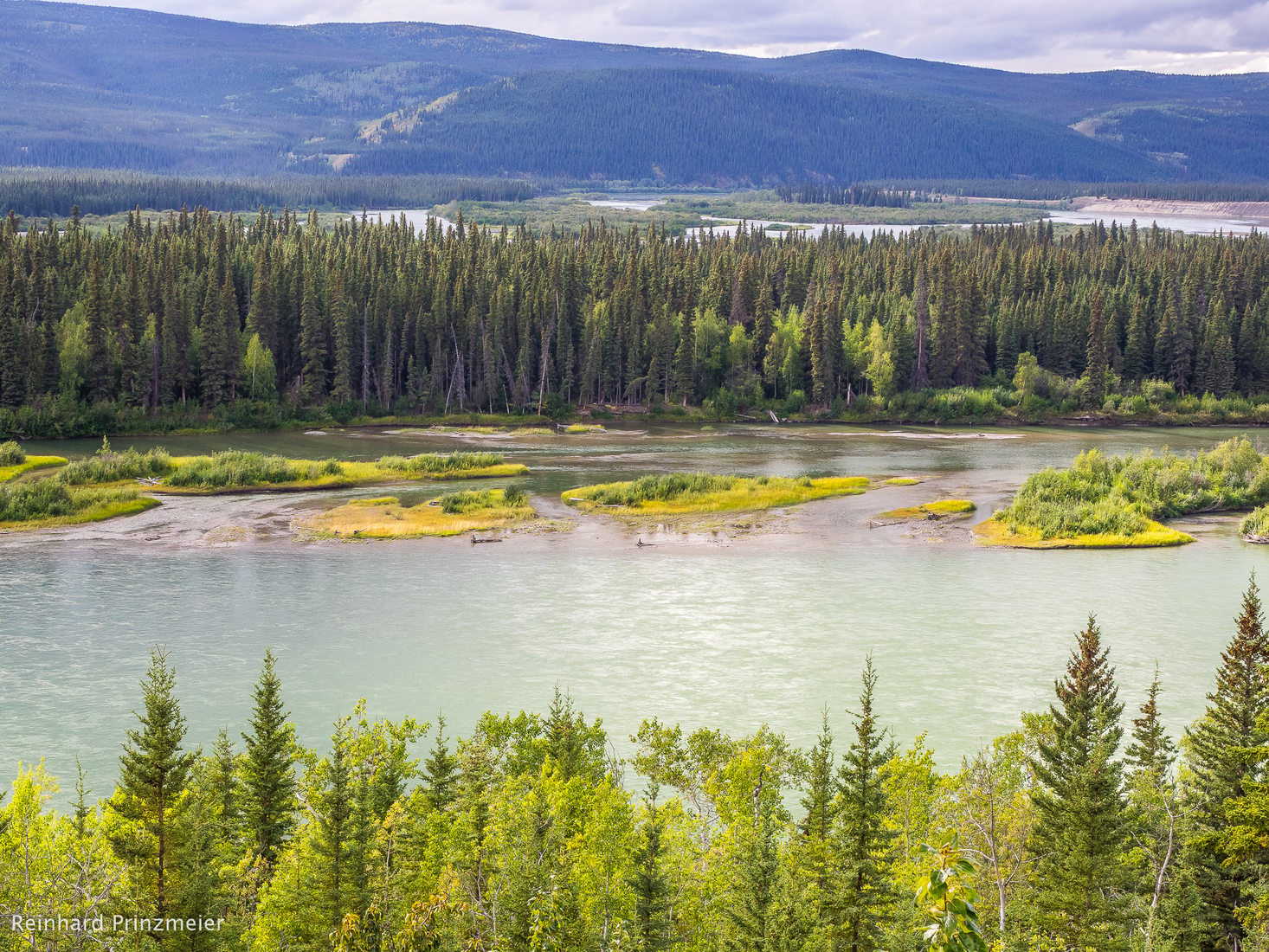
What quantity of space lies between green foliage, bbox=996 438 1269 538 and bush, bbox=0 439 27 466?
6904 centimetres

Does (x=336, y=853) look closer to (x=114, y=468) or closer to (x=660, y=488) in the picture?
(x=660, y=488)

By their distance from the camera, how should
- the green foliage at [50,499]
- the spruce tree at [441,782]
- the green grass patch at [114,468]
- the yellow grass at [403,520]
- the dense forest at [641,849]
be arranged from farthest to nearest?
the green grass patch at [114,468] → the green foliage at [50,499] → the yellow grass at [403,520] → the spruce tree at [441,782] → the dense forest at [641,849]

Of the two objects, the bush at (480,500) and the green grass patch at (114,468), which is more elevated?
the green grass patch at (114,468)

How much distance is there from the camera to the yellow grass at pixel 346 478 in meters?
88.9

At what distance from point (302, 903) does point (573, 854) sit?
19.3 ft

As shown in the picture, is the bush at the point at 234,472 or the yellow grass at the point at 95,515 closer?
the yellow grass at the point at 95,515

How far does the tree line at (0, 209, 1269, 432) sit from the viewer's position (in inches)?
4877

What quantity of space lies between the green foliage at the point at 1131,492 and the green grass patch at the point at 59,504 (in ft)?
184

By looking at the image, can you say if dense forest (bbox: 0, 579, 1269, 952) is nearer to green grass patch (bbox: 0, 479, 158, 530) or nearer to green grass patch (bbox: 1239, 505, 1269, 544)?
green grass patch (bbox: 1239, 505, 1269, 544)

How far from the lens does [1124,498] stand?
3314 inches

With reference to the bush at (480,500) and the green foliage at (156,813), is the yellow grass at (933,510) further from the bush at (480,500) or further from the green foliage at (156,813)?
the green foliage at (156,813)

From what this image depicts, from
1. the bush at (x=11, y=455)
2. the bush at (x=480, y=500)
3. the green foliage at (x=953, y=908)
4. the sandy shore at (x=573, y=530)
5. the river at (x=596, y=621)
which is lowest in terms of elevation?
the river at (x=596, y=621)

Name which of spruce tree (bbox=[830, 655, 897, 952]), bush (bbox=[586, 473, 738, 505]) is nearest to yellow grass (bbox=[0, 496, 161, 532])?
bush (bbox=[586, 473, 738, 505])

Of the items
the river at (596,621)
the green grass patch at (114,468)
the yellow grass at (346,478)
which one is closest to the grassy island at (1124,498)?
the river at (596,621)
